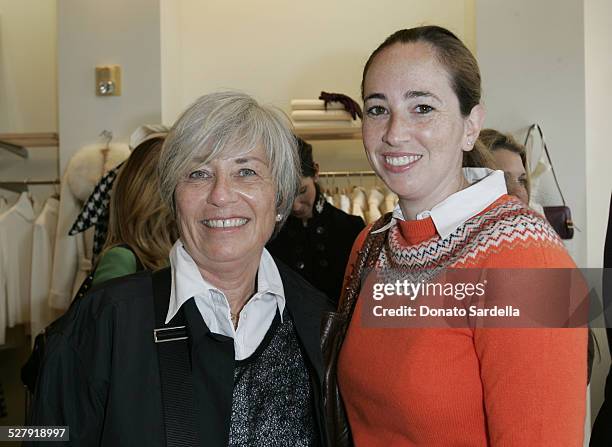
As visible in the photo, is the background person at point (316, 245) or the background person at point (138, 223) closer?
the background person at point (138, 223)

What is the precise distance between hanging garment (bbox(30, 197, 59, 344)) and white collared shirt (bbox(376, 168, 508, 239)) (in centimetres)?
295

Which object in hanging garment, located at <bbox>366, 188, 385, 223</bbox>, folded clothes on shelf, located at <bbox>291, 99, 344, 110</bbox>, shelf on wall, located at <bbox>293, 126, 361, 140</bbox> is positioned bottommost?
hanging garment, located at <bbox>366, 188, 385, 223</bbox>

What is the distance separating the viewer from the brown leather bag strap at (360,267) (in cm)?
160

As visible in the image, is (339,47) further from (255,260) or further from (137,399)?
(137,399)

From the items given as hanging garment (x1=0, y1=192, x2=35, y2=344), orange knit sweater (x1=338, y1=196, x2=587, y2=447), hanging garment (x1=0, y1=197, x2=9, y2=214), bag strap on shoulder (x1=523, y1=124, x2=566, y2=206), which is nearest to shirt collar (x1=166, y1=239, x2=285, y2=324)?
orange knit sweater (x1=338, y1=196, x2=587, y2=447)

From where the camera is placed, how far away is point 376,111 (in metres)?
1.48

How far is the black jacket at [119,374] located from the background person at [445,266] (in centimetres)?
33

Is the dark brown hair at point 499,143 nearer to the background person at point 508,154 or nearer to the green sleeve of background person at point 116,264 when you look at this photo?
the background person at point 508,154

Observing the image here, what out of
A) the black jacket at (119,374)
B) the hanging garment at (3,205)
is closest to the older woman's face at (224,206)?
the black jacket at (119,374)

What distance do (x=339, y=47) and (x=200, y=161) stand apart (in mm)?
3029

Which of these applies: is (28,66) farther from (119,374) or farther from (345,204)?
(119,374)

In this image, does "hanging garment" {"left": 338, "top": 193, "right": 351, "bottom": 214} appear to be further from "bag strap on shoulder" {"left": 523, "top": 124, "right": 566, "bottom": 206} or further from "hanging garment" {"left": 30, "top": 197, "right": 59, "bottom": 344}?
"hanging garment" {"left": 30, "top": 197, "right": 59, "bottom": 344}

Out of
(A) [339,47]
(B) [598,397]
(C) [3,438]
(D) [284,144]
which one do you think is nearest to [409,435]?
(D) [284,144]

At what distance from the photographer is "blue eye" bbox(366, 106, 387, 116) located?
1467mm
